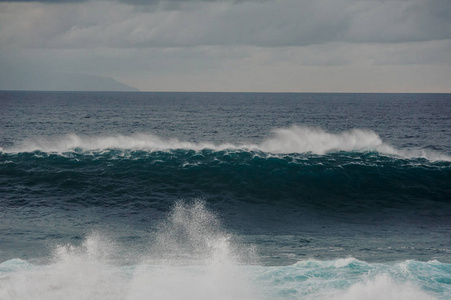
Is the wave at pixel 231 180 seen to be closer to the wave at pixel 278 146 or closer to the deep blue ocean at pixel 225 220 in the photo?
the deep blue ocean at pixel 225 220

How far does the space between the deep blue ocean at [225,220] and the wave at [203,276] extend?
2.2 inches

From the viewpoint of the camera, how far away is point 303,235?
56.9ft

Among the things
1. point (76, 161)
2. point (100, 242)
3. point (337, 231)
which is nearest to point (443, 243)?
point (337, 231)

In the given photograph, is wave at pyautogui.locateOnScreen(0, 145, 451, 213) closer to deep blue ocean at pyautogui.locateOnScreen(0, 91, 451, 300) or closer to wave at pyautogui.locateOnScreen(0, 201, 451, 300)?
deep blue ocean at pyautogui.locateOnScreen(0, 91, 451, 300)

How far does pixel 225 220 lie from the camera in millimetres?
19344

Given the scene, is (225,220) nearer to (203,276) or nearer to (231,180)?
(231,180)

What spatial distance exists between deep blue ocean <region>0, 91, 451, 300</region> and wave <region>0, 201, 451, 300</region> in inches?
2.2

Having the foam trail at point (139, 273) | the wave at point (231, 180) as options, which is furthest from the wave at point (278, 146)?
the foam trail at point (139, 273)

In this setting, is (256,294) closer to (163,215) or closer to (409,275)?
(409,275)

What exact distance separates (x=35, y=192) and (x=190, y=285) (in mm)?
15055

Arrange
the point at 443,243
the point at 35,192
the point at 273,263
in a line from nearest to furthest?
the point at 273,263
the point at 443,243
the point at 35,192

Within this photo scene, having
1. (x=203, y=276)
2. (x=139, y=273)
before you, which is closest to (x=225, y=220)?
(x=203, y=276)

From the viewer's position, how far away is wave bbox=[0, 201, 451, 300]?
11547mm

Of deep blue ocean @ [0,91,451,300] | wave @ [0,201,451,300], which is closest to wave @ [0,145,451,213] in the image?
deep blue ocean @ [0,91,451,300]
